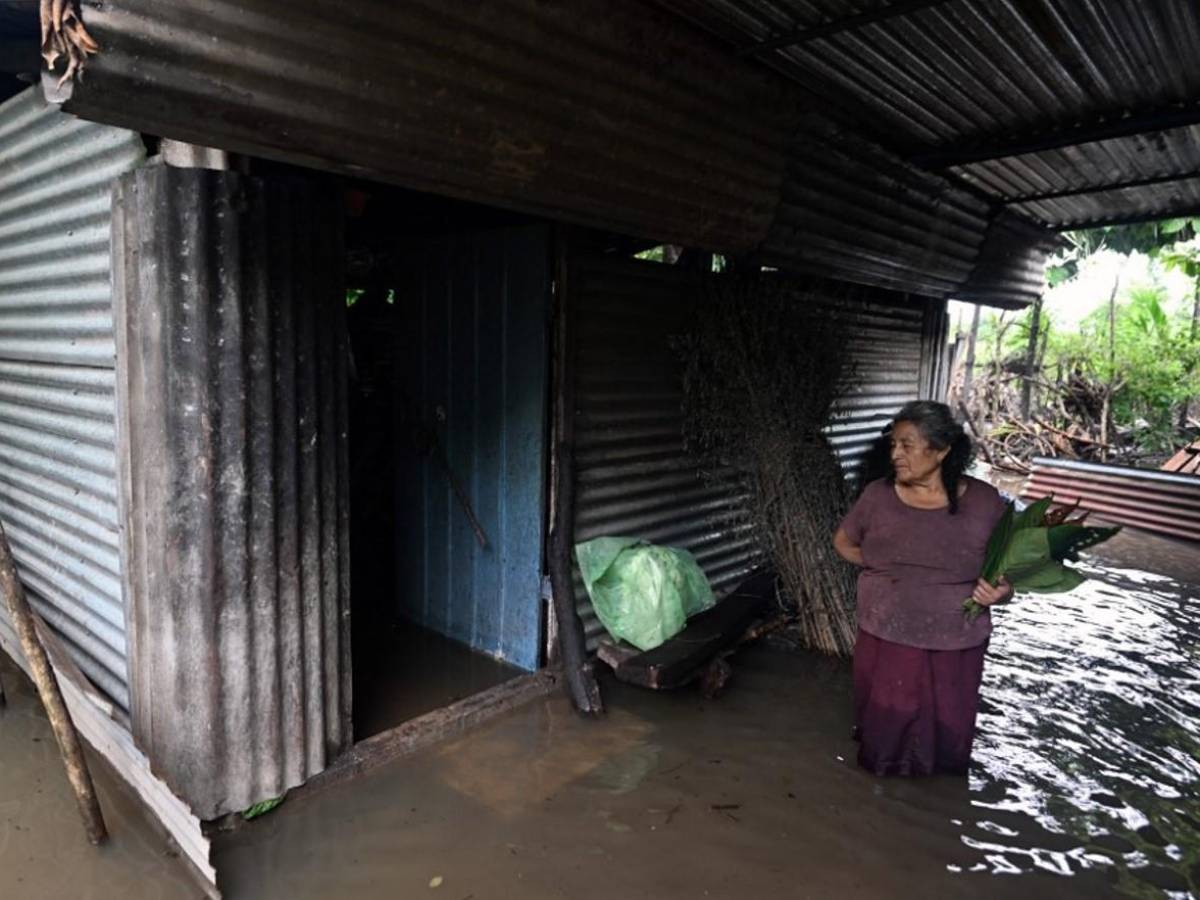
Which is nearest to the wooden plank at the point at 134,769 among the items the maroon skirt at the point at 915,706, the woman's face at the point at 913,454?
the maroon skirt at the point at 915,706

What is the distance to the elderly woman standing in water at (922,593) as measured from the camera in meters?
3.05

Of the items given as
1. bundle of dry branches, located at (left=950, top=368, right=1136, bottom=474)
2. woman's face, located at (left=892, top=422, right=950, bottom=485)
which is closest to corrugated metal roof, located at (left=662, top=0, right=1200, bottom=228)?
woman's face, located at (left=892, top=422, right=950, bottom=485)

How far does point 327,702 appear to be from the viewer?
9.93 feet

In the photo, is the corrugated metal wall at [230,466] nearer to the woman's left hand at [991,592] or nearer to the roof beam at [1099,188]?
the woman's left hand at [991,592]

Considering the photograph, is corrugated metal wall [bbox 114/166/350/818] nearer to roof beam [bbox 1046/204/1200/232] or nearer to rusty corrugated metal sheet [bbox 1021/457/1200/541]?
roof beam [bbox 1046/204/1200/232]

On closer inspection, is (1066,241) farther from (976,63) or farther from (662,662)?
(662,662)

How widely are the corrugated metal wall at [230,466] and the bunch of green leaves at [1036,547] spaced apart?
2558 millimetres

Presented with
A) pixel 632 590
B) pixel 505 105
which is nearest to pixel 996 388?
pixel 632 590

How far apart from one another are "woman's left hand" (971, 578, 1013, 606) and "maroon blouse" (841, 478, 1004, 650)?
64 mm

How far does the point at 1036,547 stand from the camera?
9.17 ft

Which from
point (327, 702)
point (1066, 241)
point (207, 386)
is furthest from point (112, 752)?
point (1066, 241)

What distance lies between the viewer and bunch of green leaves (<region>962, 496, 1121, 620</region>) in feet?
9.25

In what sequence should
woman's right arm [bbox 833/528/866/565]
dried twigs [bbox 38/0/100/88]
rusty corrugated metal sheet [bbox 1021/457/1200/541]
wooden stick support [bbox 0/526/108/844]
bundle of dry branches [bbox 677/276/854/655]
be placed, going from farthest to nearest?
rusty corrugated metal sheet [bbox 1021/457/1200/541] → bundle of dry branches [bbox 677/276/854/655] → woman's right arm [bbox 833/528/866/565] → wooden stick support [bbox 0/526/108/844] → dried twigs [bbox 38/0/100/88]

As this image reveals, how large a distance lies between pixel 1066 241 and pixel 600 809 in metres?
6.50
